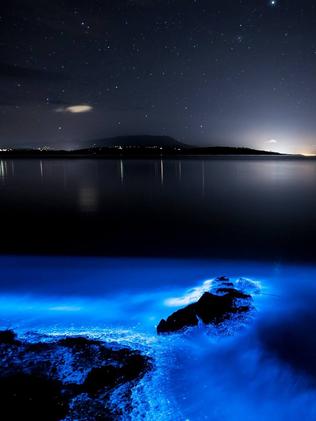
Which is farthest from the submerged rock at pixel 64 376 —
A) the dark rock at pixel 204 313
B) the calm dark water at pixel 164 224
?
the calm dark water at pixel 164 224

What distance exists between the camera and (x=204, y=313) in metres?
4.79

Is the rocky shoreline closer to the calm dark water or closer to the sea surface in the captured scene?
the sea surface

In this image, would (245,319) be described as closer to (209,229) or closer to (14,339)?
(14,339)

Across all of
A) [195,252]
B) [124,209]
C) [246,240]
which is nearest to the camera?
[195,252]

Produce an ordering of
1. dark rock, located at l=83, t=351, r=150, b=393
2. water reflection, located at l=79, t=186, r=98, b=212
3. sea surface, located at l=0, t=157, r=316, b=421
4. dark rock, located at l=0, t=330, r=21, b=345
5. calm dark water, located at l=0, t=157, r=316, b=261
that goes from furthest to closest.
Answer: water reflection, located at l=79, t=186, r=98, b=212
calm dark water, located at l=0, t=157, r=316, b=261
dark rock, located at l=0, t=330, r=21, b=345
sea surface, located at l=0, t=157, r=316, b=421
dark rock, located at l=83, t=351, r=150, b=393

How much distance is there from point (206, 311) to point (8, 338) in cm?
274

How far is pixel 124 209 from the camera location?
52.4ft

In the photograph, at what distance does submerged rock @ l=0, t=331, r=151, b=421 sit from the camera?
10.2 feet

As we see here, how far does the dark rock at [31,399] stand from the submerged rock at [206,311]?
5.54ft

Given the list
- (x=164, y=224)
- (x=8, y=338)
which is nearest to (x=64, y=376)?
(x=8, y=338)

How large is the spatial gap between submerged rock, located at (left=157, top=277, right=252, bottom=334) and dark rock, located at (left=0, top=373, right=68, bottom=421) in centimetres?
169

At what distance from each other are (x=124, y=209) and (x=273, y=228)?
281 inches

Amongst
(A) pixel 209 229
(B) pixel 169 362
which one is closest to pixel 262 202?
(A) pixel 209 229

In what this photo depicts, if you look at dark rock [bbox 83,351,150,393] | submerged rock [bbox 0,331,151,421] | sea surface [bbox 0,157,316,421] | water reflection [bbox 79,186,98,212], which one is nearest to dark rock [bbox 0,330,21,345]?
submerged rock [bbox 0,331,151,421]
